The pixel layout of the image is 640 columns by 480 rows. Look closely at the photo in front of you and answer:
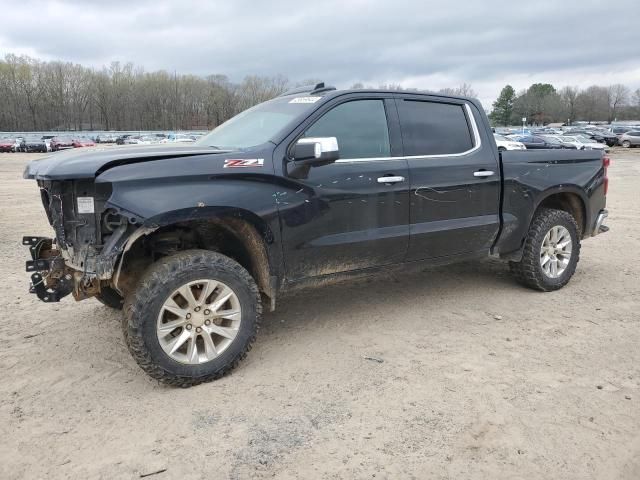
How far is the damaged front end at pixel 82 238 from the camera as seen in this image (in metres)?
3.33

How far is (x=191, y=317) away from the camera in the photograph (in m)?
3.49

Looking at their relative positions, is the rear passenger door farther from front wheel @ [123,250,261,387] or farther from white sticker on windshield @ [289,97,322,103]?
front wheel @ [123,250,261,387]

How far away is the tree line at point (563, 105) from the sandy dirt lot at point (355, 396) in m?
122

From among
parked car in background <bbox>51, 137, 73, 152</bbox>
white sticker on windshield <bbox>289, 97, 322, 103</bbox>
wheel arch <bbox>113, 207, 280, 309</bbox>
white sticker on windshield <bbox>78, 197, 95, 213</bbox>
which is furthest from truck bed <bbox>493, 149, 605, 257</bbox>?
parked car in background <bbox>51, 137, 73, 152</bbox>

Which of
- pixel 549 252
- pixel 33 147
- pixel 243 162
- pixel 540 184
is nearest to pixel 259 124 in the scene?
pixel 243 162

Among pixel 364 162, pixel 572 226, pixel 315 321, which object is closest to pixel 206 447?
pixel 315 321

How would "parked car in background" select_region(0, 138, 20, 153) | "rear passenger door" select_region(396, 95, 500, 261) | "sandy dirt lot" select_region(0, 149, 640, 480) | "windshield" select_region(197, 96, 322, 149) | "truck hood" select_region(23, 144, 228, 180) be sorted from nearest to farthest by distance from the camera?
"sandy dirt lot" select_region(0, 149, 640, 480) → "truck hood" select_region(23, 144, 228, 180) → "windshield" select_region(197, 96, 322, 149) → "rear passenger door" select_region(396, 95, 500, 261) → "parked car in background" select_region(0, 138, 20, 153)

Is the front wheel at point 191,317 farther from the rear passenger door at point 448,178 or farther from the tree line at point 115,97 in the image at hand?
the tree line at point 115,97

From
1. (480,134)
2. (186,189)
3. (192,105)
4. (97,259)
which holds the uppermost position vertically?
(192,105)

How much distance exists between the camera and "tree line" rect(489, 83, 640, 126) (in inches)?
4742

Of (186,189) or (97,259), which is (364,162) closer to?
(186,189)

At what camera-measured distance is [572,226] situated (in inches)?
218

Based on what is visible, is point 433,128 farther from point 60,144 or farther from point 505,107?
point 505,107

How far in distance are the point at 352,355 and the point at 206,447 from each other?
142 centimetres
